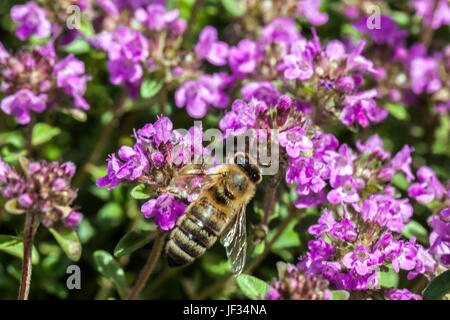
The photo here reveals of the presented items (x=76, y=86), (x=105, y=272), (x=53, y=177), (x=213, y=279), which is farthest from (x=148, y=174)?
(x=213, y=279)

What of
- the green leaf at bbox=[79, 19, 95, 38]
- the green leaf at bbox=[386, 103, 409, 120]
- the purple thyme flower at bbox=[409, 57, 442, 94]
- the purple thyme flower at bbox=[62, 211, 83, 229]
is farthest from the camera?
the purple thyme flower at bbox=[409, 57, 442, 94]

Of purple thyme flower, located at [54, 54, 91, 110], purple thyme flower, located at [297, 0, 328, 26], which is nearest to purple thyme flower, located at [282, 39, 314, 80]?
purple thyme flower, located at [297, 0, 328, 26]

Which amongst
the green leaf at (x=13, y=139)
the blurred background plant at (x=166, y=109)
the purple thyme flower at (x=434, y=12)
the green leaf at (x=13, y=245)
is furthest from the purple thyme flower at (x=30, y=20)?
the purple thyme flower at (x=434, y=12)

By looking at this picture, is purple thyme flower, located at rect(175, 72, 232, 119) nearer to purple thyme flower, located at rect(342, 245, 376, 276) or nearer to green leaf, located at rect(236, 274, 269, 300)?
green leaf, located at rect(236, 274, 269, 300)

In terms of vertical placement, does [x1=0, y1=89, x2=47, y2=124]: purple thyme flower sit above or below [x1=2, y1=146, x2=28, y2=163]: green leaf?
above

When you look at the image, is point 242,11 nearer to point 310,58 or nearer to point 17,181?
point 310,58

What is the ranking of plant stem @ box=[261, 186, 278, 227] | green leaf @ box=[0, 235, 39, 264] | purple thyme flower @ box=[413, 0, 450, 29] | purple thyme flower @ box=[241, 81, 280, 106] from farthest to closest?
purple thyme flower @ box=[413, 0, 450, 29] < purple thyme flower @ box=[241, 81, 280, 106] < plant stem @ box=[261, 186, 278, 227] < green leaf @ box=[0, 235, 39, 264]

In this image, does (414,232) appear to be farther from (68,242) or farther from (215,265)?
(68,242)

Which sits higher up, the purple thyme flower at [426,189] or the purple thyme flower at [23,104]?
the purple thyme flower at [23,104]

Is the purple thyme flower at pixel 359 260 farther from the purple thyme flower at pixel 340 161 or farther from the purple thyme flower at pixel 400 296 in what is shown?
the purple thyme flower at pixel 340 161
